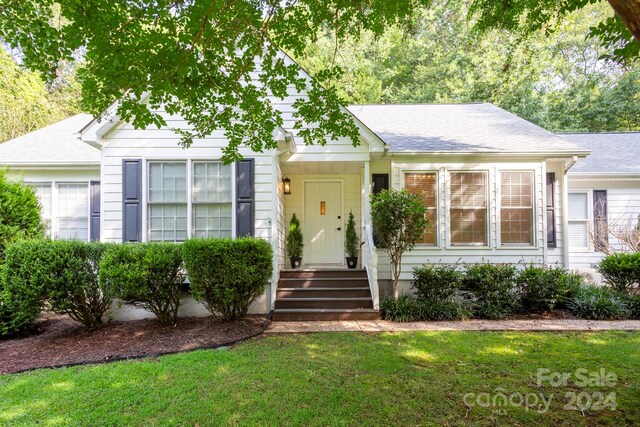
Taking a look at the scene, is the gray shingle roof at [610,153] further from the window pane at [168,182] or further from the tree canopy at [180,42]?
the window pane at [168,182]

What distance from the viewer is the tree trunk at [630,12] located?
7.39 feet

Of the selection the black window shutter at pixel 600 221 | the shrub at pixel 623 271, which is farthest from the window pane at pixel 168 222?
the black window shutter at pixel 600 221

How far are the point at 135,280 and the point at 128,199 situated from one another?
6.36 feet

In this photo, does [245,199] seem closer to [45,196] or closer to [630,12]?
[45,196]

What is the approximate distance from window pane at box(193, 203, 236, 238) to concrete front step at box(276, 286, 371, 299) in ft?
5.33

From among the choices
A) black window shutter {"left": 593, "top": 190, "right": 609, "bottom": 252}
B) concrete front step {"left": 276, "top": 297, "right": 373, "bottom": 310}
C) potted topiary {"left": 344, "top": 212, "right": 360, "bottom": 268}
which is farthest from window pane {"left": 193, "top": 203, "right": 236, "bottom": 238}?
black window shutter {"left": 593, "top": 190, "right": 609, "bottom": 252}

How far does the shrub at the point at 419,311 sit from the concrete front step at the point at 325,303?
38cm

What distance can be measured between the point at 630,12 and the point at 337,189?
6.97m

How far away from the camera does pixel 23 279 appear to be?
5.31 metres

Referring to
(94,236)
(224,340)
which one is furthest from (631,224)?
(94,236)

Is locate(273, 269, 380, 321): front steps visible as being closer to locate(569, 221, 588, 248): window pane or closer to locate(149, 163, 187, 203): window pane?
locate(149, 163, 187, 203): window pane

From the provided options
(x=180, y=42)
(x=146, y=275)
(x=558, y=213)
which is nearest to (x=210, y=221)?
(x=146, y=275)

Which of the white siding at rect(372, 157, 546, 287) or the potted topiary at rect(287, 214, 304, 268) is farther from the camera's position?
the potted topiary at rect(287, 214, 304, 268)

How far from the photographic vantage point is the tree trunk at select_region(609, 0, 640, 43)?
2252mm
